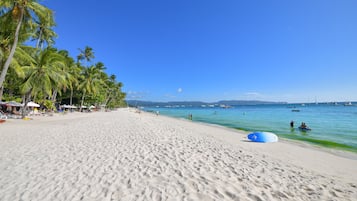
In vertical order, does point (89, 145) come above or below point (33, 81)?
below

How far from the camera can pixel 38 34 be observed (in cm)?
2283

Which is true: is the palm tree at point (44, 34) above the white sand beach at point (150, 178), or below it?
above

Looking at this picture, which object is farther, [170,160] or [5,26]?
[5,26]

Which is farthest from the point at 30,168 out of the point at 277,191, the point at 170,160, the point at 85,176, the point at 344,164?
the point at 344,164

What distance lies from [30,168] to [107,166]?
67.4 inches

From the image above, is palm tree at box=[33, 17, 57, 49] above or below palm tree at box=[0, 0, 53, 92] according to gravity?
above

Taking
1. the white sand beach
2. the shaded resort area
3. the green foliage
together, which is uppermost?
the green foliage

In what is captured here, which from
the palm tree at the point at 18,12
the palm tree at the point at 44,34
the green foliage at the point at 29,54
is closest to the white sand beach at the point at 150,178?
the palm tree at the point at 18,12

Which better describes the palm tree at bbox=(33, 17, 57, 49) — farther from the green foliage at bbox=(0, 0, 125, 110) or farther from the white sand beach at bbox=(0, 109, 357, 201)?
the white sand beach at bbox=(0, 109, 357, 201)

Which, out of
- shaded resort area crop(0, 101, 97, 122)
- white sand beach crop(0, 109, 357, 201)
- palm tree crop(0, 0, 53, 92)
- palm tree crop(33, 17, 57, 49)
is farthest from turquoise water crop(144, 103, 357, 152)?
palm tree crop(33, 17, 57, 49)

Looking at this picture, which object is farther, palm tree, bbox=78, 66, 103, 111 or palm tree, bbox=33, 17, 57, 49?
palm tree, bbox=78, 66, 103, 111

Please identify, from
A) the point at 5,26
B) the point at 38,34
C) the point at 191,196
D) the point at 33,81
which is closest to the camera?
the point at 191,196

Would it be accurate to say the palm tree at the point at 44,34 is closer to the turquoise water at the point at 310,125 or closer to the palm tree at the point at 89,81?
the palm tree at the point at 89,81

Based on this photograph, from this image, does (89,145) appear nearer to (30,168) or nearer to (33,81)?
(30,168)
